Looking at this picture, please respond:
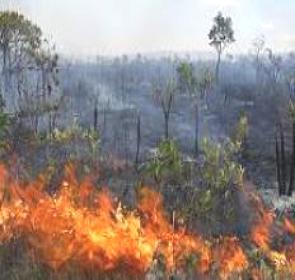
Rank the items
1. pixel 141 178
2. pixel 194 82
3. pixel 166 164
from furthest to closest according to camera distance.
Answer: pixel 194 82 < pixel 141 178 < pixel 166 164

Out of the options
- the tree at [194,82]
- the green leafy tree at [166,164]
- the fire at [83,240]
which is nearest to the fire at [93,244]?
the fire at [83,240]

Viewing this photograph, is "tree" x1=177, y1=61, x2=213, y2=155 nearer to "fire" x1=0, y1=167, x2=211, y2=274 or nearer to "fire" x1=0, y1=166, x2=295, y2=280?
"fire" x1=0, y1=166, x2=295, y2=280

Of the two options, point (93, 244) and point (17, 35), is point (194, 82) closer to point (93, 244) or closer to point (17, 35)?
point (17, 35)

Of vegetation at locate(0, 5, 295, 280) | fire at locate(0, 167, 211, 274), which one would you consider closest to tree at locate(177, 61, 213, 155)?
vegetation at locate(0, 5, 295, 280)

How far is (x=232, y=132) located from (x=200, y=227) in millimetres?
41548

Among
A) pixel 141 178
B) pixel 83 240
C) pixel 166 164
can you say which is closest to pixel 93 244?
pixel 83 240

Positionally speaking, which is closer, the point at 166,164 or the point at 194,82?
the point at 166,164

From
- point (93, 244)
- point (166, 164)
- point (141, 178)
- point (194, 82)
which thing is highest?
point (194, 82)

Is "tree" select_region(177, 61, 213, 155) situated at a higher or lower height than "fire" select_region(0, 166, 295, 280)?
higher

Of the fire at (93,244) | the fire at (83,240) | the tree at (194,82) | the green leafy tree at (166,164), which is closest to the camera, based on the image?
the fire at (93,244)

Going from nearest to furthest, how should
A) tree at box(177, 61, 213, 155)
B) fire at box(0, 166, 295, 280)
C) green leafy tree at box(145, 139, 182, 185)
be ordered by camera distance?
fire at box(0, 166, 295, 280)
green leafy tree at box(145, 139, 182, 185)
tree at box(177, 61, 213, 155)

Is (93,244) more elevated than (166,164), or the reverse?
(93,244)

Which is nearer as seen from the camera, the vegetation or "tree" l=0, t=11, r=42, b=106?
the vegetation

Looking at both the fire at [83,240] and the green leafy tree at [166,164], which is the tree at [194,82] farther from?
the fire at [83,240]
